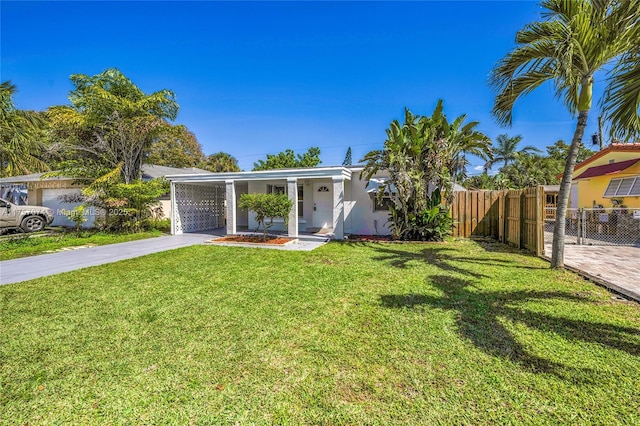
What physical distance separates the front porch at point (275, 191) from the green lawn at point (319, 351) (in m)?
6.43

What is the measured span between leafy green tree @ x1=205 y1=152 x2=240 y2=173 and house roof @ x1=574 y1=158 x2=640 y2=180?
35.3 meters

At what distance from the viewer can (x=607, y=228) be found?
12.6m

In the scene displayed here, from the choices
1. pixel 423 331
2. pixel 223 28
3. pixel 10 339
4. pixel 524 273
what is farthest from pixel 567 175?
pixel 223 28

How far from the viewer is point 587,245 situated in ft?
33.4

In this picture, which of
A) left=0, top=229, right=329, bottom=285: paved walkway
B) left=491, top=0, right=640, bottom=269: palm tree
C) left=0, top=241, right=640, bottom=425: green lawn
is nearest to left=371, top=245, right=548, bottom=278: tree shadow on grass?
left=0, top=241, right=640, bottom=425: green lawn

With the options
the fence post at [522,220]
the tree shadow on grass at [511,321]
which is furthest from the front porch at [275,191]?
the tree shadow on grass at [511,321]

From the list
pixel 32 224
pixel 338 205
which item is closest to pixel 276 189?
pixel 338 205

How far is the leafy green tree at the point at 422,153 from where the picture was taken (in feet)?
34.8

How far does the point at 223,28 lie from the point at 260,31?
1.68m

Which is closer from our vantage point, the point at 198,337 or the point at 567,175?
the point at 198,337

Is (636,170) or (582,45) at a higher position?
(582,45)

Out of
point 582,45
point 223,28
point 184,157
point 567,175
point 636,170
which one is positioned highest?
point 223,28

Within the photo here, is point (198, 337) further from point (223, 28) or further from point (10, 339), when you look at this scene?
point (223, 28)

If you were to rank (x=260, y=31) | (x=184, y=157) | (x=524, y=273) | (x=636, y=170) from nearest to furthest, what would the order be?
(x=524, y=273)
(x=636, y=170)
(x=260, y=31)
(x=184, y=157)
